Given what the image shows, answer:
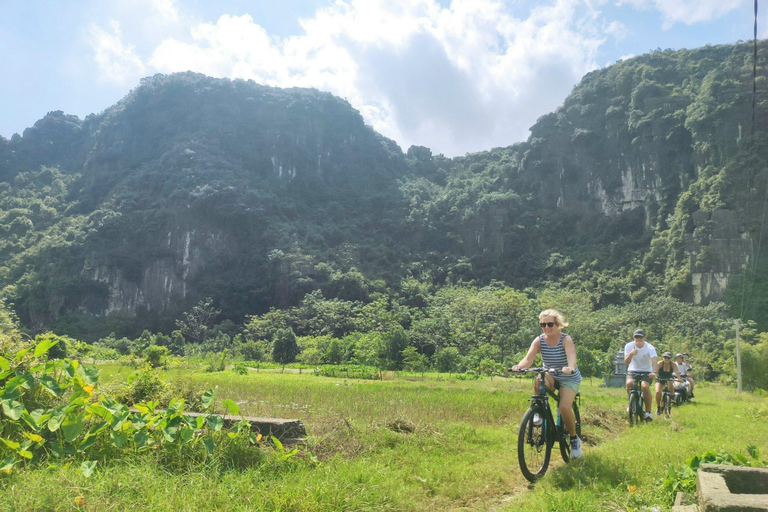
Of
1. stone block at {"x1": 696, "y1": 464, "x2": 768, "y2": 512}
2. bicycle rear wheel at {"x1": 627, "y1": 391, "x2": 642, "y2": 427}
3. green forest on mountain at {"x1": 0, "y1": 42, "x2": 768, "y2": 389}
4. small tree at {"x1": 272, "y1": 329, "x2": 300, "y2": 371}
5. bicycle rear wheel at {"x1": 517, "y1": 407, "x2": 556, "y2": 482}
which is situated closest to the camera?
stone block at {"x1": 696, "y1": 464, "x2": 768, "y2": 512}

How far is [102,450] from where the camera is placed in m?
3.16

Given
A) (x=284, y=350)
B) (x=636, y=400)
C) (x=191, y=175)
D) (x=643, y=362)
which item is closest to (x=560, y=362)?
(x=643, y=362)

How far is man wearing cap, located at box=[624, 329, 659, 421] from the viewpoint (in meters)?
6.50

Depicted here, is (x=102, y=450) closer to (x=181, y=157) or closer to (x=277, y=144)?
(x=181, y=157)

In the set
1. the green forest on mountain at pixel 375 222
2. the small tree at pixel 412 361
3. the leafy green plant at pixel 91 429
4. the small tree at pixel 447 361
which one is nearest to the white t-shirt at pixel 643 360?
the leafy green plant at pixel 91 429

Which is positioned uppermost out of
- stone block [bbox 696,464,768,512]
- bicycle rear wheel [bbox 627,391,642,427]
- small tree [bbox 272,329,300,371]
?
stone block [bbox 696,464,768,512]

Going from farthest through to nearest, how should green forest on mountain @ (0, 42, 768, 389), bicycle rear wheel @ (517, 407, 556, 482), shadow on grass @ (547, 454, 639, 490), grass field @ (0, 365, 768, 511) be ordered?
green forest on mountain @ (0, 42, 768, 389), bicycle rear wheel @ (517, 407, 556, 482), shadow on grass @ (547, 454, 639, 490), grass field @ (0, 365, 768, 511)

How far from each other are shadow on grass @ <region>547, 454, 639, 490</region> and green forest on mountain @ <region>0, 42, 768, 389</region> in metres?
23.8

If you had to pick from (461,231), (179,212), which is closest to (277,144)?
(179,212)

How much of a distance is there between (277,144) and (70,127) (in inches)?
1758

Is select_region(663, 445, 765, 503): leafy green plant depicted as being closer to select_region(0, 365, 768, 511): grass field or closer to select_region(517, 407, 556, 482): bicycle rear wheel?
select_region(0, 365, 768, 511): grass field

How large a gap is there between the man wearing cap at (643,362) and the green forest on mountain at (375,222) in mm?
21080

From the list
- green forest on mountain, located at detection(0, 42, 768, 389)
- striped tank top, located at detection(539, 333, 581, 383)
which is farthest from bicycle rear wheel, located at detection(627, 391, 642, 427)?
green forest on mountain, located at detection(0, 42, 768, 389)

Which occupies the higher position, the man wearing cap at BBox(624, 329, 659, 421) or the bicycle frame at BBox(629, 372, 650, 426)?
the man wearing cap at BBox(624, 329, 659, 421)
